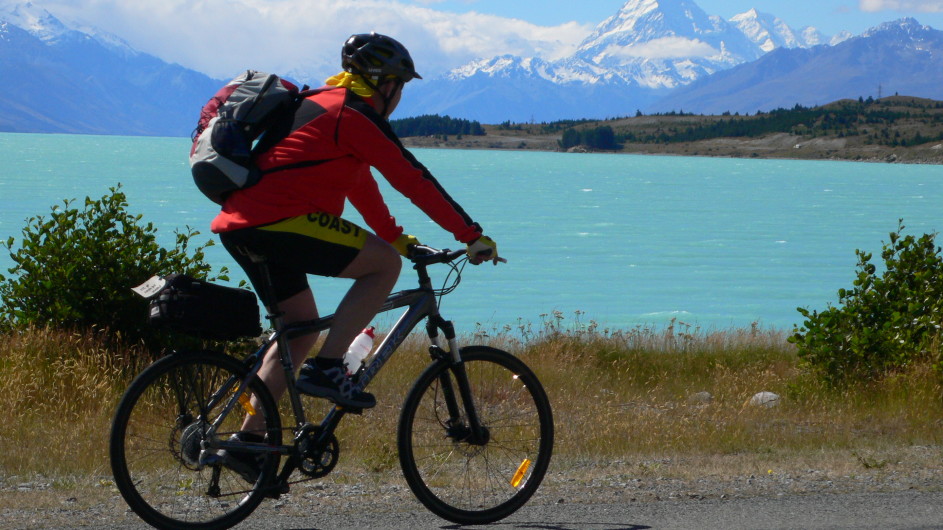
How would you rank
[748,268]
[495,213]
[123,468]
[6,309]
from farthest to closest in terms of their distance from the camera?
1. [495,213]
2. [748,268]
3. [6,309]
4. [123,468]

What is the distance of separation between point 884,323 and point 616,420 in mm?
2941

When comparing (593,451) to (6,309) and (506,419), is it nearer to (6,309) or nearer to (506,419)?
(506,419)

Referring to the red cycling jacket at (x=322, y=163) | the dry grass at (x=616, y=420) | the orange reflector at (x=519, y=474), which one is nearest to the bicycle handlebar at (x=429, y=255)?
the red cycling jacket at (x=322, y=163)

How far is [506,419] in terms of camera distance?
5316 mm

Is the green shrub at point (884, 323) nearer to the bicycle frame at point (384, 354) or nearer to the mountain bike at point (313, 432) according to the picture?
the mountain bike at point (313, 432)

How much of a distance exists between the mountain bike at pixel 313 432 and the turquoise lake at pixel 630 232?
173 inches

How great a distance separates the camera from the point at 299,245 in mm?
4621

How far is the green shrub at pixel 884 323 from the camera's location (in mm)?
9500

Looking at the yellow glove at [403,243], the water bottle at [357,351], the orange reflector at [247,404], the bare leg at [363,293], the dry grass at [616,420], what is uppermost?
the yellow glove at [403,243]

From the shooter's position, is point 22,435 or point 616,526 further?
point 22,435

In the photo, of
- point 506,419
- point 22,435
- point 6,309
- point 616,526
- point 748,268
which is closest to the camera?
point 616,526

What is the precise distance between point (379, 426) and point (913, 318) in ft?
16.0

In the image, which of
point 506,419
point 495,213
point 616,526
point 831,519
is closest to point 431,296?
point 506,419

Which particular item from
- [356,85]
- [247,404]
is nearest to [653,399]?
[247,404]
